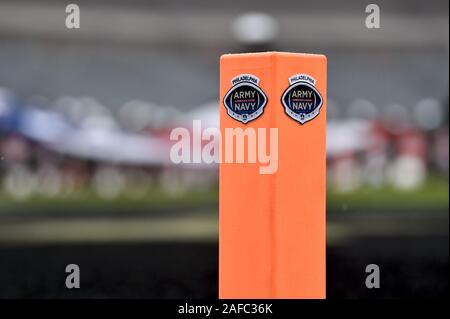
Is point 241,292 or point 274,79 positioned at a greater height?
point 274,79

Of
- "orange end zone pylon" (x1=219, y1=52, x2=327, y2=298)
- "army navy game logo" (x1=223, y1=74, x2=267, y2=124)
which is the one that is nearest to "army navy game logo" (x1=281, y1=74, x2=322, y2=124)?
"orange end zone pylon" (x1=219, y1=52, x2=327, y2=298)

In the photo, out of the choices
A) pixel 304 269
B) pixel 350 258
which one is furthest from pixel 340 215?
pixel 304 269

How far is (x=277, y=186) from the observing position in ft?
15.8

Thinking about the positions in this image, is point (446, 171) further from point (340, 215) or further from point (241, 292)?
point (241, 292)

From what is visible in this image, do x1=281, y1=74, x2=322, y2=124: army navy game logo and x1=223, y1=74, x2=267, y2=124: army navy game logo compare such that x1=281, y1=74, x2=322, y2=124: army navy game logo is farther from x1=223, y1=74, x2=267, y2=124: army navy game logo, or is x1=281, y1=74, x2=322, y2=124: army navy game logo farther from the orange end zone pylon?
x1=223, y1=74, x2=267, y2=124: army navy game logo

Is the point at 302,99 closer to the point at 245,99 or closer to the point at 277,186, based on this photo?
the point at 245,99

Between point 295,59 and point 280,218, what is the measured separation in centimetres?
102

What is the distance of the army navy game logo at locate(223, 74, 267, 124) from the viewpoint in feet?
15.9

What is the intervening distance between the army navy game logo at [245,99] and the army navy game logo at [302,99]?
163 millimetres

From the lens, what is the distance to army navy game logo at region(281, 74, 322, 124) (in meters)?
4.84

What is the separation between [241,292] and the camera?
5016 mm

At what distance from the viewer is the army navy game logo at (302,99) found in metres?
4.84

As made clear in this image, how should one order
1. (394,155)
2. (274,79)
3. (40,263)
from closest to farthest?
(274,79), (40,263), (394,155)

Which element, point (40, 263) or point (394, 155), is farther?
point (394, 155)
